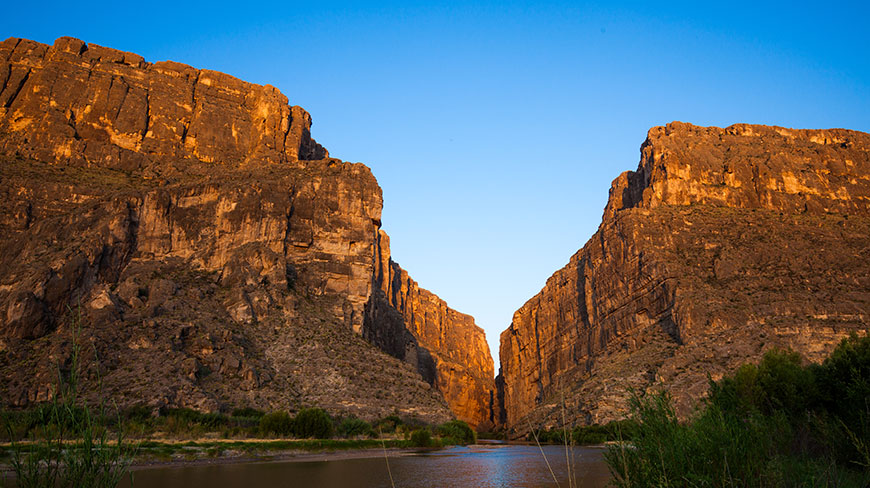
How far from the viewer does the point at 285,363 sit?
2509 inches

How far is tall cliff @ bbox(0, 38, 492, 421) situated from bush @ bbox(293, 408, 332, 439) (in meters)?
7.62

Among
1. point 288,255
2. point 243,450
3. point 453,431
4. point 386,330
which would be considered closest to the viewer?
point 243,450

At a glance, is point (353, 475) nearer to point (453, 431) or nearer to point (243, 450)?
point (243, 450)

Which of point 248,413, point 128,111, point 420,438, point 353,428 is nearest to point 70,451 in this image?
point 353,428

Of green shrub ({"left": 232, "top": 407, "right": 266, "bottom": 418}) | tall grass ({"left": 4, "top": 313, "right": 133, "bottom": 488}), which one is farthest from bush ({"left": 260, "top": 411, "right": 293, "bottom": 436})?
tall grass ({"left": 4, "top": 313, "right": 133, "bottom": 488})

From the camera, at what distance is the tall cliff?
5806cm

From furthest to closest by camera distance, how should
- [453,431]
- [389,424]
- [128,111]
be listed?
[128,111], [453,431], [389,424]

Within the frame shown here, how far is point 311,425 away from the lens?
163 ft

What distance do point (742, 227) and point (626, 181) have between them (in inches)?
1754

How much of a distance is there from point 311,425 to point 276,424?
3090mm

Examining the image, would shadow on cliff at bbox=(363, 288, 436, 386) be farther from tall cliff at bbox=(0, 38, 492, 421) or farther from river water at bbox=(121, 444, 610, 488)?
river water at bbox=(121, 444, 610, 488)

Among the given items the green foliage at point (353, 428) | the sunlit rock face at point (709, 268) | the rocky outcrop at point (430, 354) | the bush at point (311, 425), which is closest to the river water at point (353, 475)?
the bush at point (311, 425)

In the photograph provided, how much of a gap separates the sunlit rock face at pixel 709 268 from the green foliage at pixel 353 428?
26086mm

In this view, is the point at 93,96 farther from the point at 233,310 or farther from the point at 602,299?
the point at 602,299
